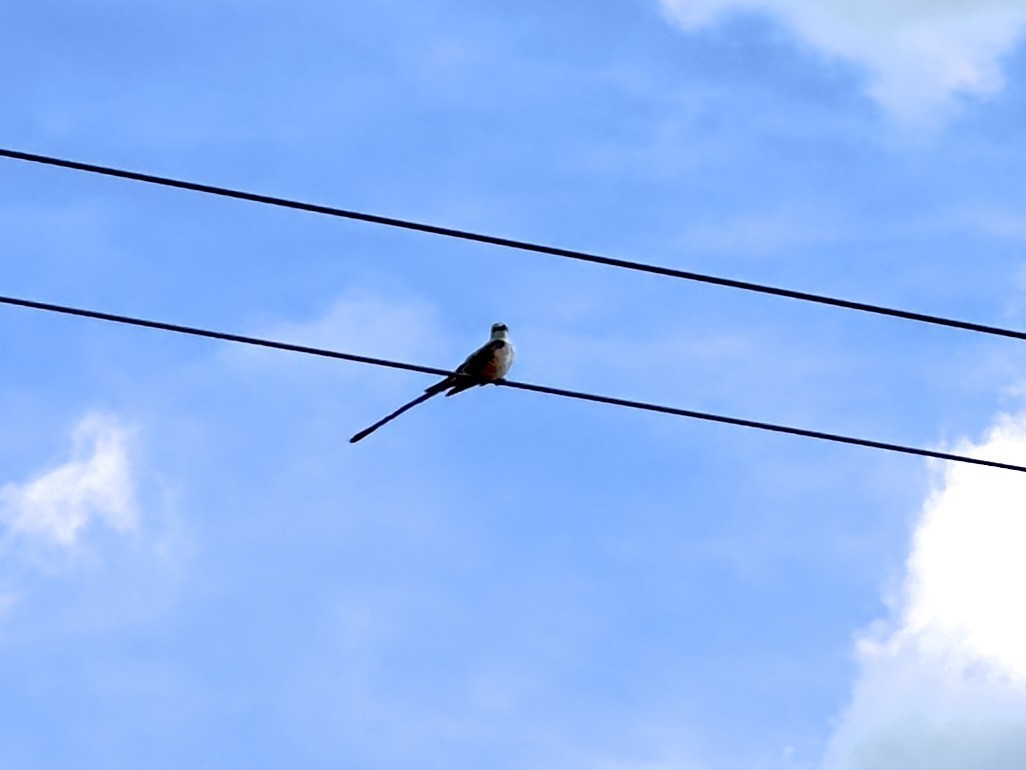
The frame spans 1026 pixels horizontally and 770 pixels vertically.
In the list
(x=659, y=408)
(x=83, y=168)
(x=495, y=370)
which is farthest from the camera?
(x=495, y=370)

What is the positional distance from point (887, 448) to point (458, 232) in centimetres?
283

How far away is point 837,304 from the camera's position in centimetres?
927

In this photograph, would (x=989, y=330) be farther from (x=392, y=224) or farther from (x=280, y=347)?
(x=280, y=347)

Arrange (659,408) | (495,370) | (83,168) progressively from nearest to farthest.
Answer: (83,168) → (659,408) → (495,370)

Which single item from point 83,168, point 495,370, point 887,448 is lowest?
point 887,448

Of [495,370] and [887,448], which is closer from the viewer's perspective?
[887,448]

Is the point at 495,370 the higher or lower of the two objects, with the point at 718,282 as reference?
higher

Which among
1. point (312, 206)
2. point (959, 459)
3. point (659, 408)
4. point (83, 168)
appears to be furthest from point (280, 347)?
point (959, 459)

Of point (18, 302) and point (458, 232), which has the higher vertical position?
point (458, 232)

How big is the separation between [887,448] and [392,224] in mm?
3196

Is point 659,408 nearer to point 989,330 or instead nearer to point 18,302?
point 989,330

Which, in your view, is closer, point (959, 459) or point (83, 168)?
point (83, 168)

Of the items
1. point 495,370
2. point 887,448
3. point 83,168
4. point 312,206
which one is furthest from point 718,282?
point 495,370

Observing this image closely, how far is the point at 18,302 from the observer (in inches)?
353
